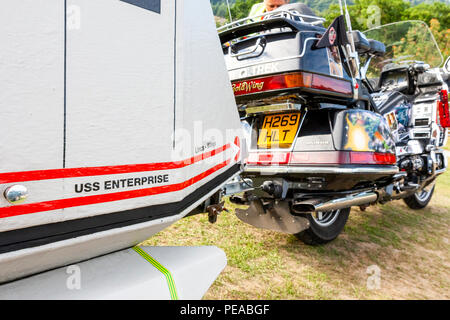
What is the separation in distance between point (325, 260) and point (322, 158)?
0.93 m

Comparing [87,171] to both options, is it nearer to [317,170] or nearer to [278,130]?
[317,170]

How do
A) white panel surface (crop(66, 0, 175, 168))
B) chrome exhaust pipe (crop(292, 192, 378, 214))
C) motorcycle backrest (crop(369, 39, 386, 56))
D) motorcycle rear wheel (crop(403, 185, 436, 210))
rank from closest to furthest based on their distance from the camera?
white panel surface (crop(66, 0, 175, 168))
chrome exhaust pipe (crop(292, 192, 378, 214))
motorcycle backrest (crop(369, 39, 386, 56))
motorcycle rear wheel (crop(403, 185, 436, 210))

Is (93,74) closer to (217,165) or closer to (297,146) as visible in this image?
(217,165)

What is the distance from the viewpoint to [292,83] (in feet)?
7.18

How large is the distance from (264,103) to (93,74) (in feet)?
5.48

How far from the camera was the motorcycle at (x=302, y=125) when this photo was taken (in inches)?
88.7

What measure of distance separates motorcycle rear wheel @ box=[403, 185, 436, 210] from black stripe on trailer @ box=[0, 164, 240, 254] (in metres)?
4.20

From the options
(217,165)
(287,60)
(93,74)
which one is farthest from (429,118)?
(93,74)

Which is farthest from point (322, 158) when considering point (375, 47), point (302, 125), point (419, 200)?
point (419, 200)

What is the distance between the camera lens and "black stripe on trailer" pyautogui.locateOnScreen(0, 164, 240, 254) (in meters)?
0.84

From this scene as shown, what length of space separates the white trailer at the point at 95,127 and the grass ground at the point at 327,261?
46.0 inches

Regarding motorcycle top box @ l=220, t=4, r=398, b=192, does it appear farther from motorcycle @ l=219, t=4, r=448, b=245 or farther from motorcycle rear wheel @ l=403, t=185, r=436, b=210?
motorcycle rear wheel @ l=403, t=185, r=436, b=210

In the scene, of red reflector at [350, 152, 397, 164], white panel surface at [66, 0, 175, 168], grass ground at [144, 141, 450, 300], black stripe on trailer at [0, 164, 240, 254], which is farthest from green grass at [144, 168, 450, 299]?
white panel surface at [66, 0, 175, 168]

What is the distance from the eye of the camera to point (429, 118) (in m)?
4.04
